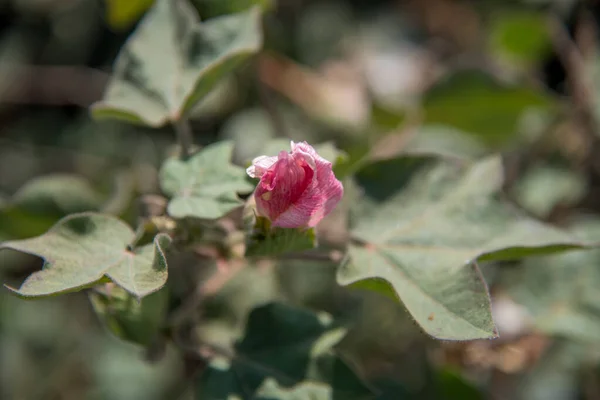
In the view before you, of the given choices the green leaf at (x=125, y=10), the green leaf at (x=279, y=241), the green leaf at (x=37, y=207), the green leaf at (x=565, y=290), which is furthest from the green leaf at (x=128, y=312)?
the green leaf at (x=565, y=290)

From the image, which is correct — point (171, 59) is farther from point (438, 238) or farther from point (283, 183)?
point (438, 238)

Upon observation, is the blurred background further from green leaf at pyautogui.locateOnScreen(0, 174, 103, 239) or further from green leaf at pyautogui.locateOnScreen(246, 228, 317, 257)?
green leaf at pyautogui.locateOnScreen(246, 228, 317, 257)

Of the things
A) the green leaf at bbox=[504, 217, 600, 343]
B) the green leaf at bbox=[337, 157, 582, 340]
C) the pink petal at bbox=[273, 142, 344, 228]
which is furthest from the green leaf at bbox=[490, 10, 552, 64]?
the pink petal at bbox=[273, 142, 344, 228]

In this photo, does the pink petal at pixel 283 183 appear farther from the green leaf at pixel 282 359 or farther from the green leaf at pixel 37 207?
the green leaf at pixel 37 207

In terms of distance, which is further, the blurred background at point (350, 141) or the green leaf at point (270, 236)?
the blurred background at point (350, 141)

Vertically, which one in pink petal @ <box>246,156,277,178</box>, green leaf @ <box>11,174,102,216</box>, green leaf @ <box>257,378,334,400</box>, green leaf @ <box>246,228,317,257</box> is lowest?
green leaf @ <box>257,378,334,400</box>

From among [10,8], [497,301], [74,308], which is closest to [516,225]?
[497,301]

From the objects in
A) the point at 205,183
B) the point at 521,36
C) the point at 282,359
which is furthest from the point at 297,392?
the point at 521,36

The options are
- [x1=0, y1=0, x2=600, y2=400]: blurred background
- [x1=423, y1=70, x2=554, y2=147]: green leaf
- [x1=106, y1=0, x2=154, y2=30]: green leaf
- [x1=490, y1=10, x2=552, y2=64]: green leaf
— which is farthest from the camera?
[x1=490, y1=10, x2=552, y2=64]: green leaf
